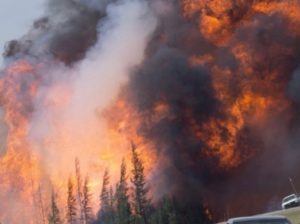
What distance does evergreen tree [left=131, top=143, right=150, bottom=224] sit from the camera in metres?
122

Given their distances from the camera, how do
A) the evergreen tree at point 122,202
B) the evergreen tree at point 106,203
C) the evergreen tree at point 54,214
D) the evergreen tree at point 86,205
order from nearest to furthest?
the evergreen tree at point 122,202 → the evergreen tree at point 106,203 → the evergreen tree at point 86,205 → the evergreen tree at point 54,214

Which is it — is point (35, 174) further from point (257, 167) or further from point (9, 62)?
point (257, 167)

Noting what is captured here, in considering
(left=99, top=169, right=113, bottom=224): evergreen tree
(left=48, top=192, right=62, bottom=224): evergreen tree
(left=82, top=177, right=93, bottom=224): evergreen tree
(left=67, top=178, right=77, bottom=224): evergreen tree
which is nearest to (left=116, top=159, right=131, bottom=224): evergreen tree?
(left=99, top=169, right=113, bottom=224): evergreen tree

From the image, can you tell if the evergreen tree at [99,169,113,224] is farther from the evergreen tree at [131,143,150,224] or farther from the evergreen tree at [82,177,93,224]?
the evergreen tree at [131,143,150,224]

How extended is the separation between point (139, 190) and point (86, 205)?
1651 cm

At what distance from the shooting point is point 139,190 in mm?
123125

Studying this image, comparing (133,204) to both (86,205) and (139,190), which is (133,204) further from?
(86,205)

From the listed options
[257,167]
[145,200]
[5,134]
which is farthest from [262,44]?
[5,134]

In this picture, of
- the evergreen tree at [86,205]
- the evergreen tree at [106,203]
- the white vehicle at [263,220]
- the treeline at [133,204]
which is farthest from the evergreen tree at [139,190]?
the white vehicle at [263,220]

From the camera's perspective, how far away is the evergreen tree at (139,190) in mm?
121688

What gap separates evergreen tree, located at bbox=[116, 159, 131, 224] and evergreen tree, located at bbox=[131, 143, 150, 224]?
1.72 m

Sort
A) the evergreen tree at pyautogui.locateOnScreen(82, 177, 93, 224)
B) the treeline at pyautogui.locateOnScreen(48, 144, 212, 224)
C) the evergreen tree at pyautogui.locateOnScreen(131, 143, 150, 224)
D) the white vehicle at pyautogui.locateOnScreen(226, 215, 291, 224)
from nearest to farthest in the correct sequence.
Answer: the white vehicle at pyautogui.locateOnScreen(226, 215, 291, 224) → the treeline at pyautogui.locateOnScreen(48, 144, 212, 224) → the evergreen tree at pyautogui.locateOnScreen(131, 143, 150, 224) → the evergreen tree at pyautogui.locateOnScreen(82, 177, 93, 224)

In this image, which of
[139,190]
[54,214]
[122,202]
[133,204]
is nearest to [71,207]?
[54,214]

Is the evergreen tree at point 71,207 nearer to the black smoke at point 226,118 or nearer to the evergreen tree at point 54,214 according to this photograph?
the evergreen tree at point 54,214
